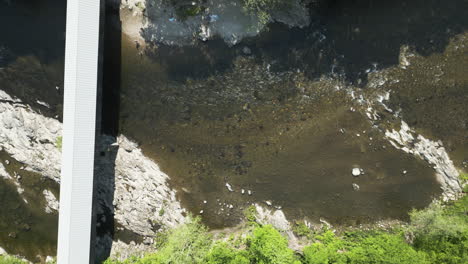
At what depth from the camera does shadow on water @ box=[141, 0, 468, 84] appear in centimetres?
864

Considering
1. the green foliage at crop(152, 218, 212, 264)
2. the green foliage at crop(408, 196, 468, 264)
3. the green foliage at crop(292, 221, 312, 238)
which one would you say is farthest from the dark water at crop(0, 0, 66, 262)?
the green foliage at crop(408, 196, 468, 264)

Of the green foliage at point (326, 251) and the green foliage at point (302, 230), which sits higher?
the green foliage at point (302, 230)

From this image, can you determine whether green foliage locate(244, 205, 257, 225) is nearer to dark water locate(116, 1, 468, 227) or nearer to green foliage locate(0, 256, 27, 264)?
dark water locate(116, 1, 468, 227)

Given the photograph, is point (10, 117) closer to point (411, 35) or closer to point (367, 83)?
Result: point (367, 83)

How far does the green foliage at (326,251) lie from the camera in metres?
8.16

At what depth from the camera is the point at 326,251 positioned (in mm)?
8359

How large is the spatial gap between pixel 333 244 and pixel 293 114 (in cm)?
395

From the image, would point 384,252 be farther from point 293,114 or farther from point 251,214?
point 293,114

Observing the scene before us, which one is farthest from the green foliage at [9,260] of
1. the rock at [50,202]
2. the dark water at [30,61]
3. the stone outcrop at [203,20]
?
the stone outcrop at [203,20]

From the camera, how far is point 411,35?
8688mm

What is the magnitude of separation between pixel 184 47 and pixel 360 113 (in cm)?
556

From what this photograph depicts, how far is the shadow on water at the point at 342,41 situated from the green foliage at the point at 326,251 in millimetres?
4712

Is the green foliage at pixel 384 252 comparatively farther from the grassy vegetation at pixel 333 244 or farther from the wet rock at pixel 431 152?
the wet rock at pixel 431 152

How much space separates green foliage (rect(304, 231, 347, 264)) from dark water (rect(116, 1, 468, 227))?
63 centimetres
